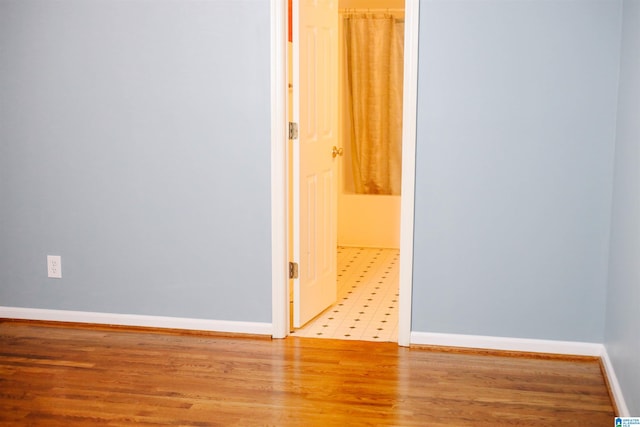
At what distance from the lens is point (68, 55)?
429 cm

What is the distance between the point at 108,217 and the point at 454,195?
183 cm

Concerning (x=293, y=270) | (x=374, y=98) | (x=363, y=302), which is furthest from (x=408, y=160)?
(x=374, y=98)

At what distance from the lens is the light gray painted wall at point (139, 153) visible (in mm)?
4145

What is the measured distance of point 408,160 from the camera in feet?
13.1

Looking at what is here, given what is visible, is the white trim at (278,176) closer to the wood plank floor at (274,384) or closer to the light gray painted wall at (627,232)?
the wood plank floor at (274,384)

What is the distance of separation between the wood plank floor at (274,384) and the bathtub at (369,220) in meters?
2.42

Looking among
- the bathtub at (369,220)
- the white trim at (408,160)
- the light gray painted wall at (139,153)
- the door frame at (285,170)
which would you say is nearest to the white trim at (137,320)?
the light gray painted wall at (139,153)

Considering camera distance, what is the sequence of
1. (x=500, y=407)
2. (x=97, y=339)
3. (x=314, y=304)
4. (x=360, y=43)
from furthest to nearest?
(x=360, y=43) → (x=314, y=304) → (x=97, y=339) → (x=500, y=407)

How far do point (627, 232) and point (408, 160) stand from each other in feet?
3.66

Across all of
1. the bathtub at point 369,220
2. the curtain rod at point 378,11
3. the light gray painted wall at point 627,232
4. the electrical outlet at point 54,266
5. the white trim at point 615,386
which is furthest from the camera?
the bathtub at point 369,220

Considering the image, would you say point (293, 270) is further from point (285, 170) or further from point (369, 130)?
point (369, 130)

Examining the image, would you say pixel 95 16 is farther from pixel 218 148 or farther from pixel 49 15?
pixel 218 148

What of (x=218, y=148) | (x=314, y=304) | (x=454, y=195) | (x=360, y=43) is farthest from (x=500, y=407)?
(x=360, y=43)

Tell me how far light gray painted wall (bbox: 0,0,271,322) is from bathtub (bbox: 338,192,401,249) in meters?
2.42
